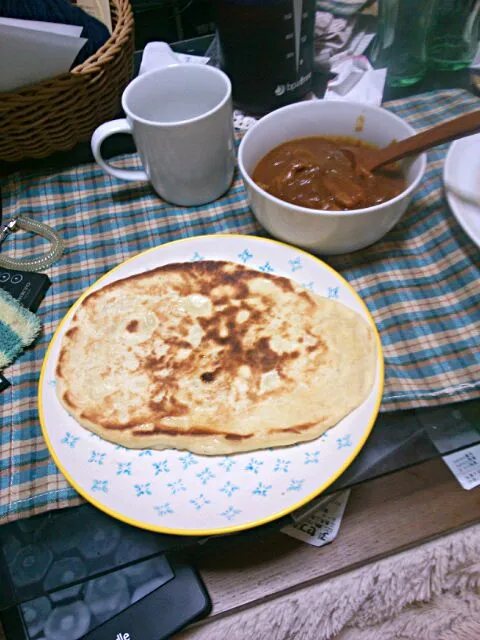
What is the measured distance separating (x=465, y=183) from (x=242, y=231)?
381 millimetres

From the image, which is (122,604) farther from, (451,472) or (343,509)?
(451,472)

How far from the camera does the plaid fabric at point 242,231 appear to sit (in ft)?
2.30

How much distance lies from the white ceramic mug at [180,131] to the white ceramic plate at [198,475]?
1.39 ft

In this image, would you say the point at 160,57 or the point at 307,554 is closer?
the point at 307,554

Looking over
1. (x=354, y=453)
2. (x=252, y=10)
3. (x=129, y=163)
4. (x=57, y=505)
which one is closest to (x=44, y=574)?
(x=57, y=505)

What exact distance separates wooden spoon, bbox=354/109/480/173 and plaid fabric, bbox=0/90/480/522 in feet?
0.44

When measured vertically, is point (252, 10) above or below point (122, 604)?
above

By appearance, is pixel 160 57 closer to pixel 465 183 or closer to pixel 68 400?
pixel 465 183

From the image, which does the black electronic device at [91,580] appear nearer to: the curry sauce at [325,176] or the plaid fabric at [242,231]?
the plaid fabric at [242,231]

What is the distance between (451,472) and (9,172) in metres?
1.02

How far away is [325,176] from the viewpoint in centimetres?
80

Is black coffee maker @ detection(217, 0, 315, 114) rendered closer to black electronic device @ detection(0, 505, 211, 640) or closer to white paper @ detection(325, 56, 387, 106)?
white paper @ detection(325, 56, 387, 106)

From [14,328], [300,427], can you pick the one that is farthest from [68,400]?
[300,427]

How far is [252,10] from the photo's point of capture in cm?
85
